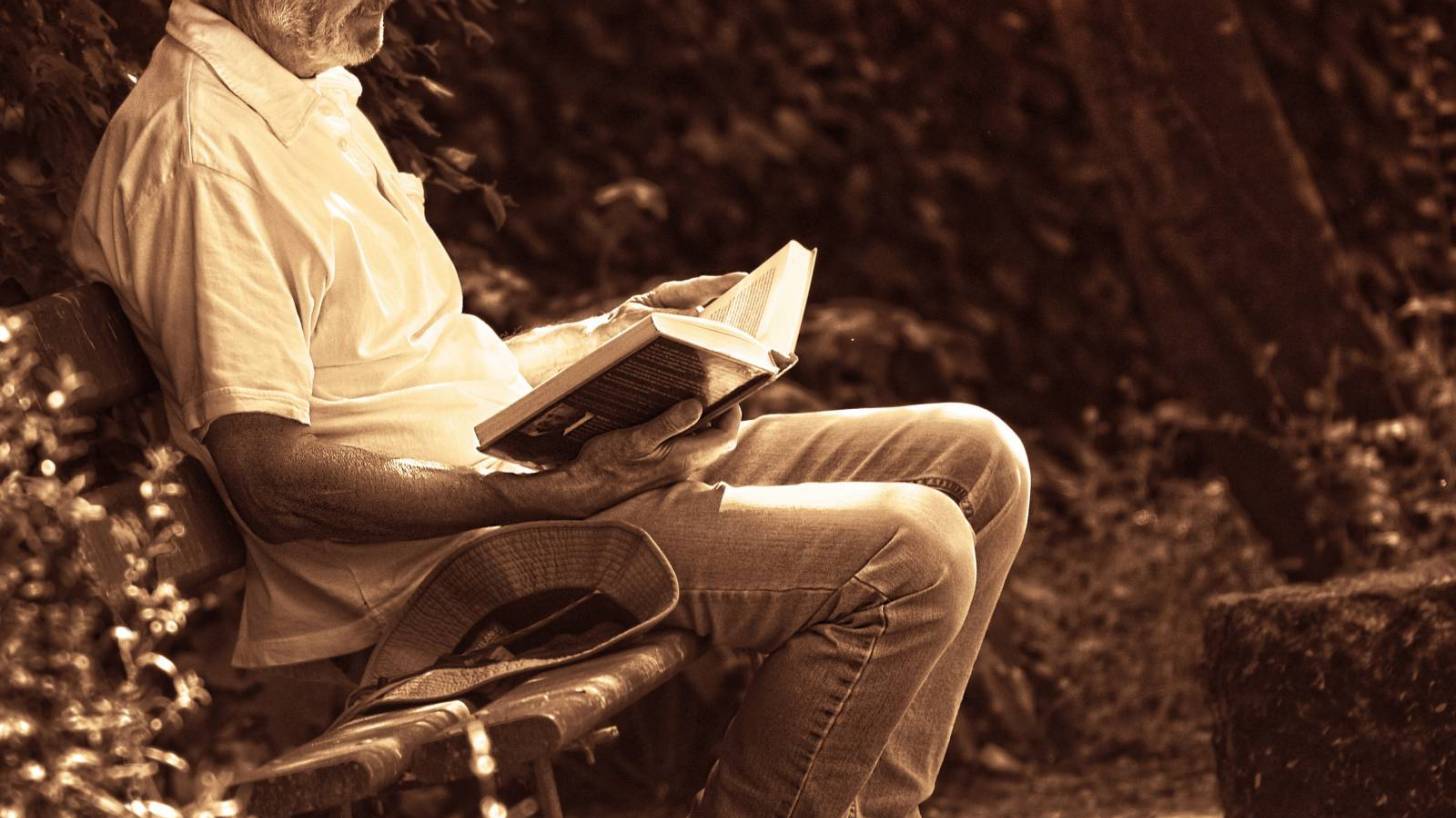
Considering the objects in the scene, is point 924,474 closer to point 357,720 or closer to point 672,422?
point 672,422

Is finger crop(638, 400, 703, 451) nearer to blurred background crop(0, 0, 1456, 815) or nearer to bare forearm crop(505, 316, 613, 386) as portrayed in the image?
bare forearm crop(505, 316, 613, 386)

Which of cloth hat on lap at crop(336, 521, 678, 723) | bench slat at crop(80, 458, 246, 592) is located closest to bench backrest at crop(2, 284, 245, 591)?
bench slat at crop(80, 458, 246, 592)

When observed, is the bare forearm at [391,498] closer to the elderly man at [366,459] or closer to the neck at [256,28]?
the elderly man at [366,459]

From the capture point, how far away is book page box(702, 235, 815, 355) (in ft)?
8.87

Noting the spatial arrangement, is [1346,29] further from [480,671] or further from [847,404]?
[480,671]

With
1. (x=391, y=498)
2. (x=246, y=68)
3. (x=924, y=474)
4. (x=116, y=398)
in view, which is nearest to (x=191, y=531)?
(x=116, y=398)

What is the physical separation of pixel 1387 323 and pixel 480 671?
12.7 feet

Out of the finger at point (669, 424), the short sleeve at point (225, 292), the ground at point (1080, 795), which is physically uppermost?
the short sleeve at point (225, 292)

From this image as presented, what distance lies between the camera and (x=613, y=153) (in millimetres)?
6074

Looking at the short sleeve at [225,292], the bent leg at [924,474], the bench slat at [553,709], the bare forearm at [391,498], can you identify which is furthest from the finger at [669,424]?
the bent leg at [924,474]

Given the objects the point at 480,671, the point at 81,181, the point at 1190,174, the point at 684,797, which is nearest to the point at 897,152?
the point at 1190,174

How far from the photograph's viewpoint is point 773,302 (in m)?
2.80

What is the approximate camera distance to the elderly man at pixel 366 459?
2561 millimetres

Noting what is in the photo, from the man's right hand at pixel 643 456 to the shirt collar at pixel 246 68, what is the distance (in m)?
0.56
